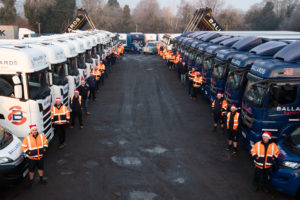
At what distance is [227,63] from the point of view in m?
13.9

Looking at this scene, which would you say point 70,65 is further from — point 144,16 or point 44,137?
point 144,16

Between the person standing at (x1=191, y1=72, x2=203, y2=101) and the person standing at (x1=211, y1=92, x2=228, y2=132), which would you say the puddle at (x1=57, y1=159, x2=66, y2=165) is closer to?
the person standing at (x1=211, y1=92, x2=228, y2=132)

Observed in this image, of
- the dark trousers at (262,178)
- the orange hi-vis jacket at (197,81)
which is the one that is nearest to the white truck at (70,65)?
the orange hi-vis jacket at (197,81)

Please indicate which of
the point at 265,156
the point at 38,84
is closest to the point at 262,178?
the point at 265,156

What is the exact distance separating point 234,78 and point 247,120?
2829 millimetres

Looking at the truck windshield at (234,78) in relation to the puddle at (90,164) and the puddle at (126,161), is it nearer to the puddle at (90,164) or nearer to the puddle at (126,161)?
the puddle at (126,161)

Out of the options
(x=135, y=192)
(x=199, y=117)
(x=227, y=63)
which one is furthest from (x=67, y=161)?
(x=227, y=63)

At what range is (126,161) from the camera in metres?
9.23

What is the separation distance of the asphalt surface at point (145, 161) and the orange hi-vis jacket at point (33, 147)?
33.4 inches

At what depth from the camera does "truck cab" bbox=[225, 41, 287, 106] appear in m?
11.5

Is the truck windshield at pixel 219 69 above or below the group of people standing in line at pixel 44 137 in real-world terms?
above

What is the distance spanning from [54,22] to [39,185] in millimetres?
64229

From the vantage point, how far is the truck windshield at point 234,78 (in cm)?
1168

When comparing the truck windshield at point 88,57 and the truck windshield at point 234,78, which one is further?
the truck windshield at point 88,57
